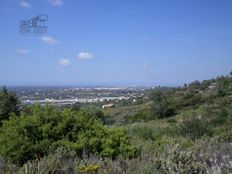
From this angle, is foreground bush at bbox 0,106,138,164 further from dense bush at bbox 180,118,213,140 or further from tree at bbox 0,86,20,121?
tree at bbox 0,86,20,121

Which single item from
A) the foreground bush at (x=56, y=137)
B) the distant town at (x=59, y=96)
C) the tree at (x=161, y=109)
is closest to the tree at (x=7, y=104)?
the distant town at (x=59, y=96)

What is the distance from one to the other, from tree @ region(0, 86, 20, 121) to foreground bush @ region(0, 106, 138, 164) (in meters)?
13.6

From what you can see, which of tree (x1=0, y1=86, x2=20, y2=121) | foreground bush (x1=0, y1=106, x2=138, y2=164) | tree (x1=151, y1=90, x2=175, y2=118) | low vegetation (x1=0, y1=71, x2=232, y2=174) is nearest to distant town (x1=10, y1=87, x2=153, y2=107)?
tree (x1=0, y1=86, x2=20, y2=121)

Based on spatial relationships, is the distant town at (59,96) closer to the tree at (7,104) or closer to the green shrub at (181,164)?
the tree at (7,104)

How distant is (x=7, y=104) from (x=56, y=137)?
15.5m

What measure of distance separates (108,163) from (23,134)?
2.89 meters

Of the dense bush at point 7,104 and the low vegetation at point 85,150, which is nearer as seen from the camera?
the low vegetation at point 85,150

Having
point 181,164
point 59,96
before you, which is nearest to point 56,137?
point 181,164

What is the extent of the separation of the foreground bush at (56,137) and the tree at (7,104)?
1356 centimetres

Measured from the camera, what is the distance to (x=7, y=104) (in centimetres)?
2412

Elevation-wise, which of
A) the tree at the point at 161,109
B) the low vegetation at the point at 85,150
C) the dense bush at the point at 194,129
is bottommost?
the tree at the point at 161,109

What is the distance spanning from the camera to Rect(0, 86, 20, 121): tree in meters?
23.7

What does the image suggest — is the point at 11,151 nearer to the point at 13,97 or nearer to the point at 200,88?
the point at 13,97

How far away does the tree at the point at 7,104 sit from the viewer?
23.7 m
